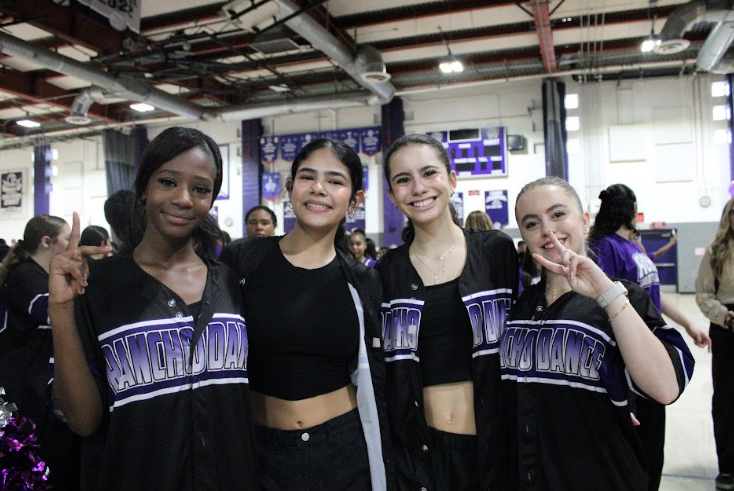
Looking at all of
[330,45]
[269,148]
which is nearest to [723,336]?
[330,45]

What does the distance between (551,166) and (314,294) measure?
11.0 meters

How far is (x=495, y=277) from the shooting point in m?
2.00

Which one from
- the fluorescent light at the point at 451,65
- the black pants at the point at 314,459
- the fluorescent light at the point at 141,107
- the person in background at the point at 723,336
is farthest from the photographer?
the fluorescent light at the point at 141,107

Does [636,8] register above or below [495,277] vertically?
above

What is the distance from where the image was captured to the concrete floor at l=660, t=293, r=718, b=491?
3496 millimetres

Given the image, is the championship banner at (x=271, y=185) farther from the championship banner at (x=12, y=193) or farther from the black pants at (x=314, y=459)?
the black pants at (x=314, y=459)

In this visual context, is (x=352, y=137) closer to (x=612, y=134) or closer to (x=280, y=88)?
(x=280, y=88)

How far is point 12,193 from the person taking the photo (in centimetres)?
1683

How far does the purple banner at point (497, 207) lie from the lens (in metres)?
12.2

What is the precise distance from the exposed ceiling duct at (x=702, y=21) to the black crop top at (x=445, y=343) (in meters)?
8.13

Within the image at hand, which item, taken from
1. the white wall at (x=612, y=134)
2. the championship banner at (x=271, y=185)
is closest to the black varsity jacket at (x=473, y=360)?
the white wall at (x=612, y=134)

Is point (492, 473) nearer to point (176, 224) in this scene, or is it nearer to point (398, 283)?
point (398, 283)

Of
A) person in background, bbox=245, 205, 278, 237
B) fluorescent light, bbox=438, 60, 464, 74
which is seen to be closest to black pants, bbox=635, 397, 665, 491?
person in background, bbox=245, 205, 278, 237

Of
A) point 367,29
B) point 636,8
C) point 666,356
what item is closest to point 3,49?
point 367,29
